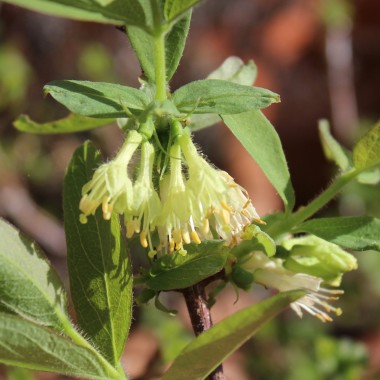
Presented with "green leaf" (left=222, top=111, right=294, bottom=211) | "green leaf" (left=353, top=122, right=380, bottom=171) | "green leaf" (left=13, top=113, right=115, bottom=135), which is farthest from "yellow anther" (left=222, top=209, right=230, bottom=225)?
"green leaf" (left=13, top=113, right=115, bottom=135)

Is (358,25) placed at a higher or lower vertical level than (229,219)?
lower

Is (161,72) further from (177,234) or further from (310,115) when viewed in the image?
(310,115)

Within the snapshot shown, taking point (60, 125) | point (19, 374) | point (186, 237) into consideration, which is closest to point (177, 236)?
point (186, 237)

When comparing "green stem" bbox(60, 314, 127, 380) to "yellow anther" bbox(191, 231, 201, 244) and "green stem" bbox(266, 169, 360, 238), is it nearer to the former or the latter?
"yellow anther" bbox(191, 231, 201, 244)

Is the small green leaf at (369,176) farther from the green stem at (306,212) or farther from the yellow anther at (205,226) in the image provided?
the yellow anther at (205,226)

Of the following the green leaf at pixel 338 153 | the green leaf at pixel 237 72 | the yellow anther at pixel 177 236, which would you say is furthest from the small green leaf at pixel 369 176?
the yellow anther at pixel 177 236

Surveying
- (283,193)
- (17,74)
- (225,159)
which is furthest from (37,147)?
(283,193)
